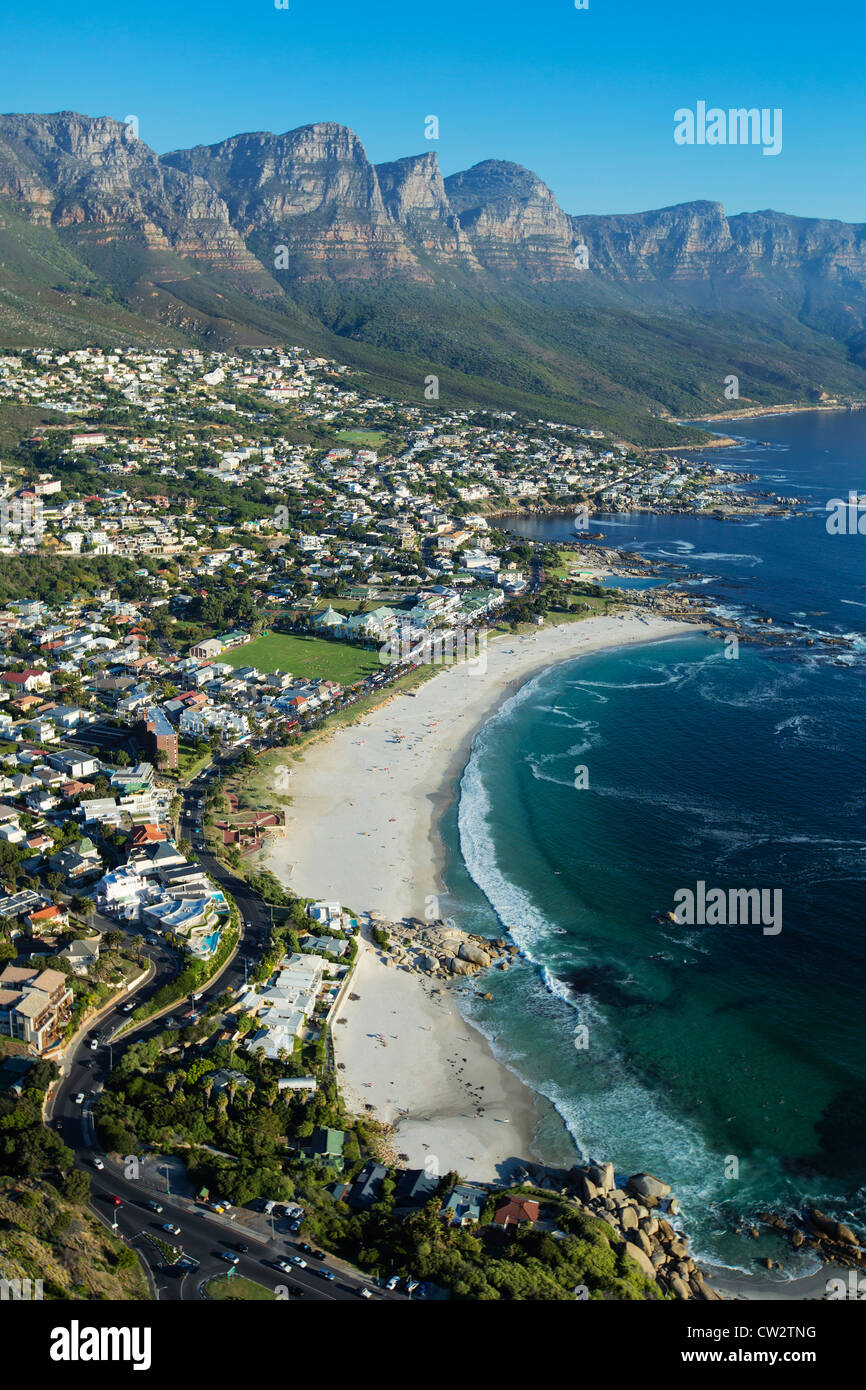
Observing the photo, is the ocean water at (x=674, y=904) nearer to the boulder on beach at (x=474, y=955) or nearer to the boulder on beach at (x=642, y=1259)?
the boulder on beach at (x=474, y=955)

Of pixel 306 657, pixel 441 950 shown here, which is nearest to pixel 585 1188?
pixel 441 950

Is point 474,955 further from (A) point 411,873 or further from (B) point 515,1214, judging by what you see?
(B) point 515,1214

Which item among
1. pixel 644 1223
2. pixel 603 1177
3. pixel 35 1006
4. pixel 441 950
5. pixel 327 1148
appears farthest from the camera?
pixel 441 950

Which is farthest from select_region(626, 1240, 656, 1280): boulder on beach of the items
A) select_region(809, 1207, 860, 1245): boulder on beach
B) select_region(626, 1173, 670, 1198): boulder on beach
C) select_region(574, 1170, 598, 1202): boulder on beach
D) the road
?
the road

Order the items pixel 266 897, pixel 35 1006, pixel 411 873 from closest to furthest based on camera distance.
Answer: pixel 35 1006, pixel 266 897, pixel 411 873

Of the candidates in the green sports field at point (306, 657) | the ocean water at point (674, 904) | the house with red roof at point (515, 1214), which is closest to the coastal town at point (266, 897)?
the house with red roof at point (515, 1214)
